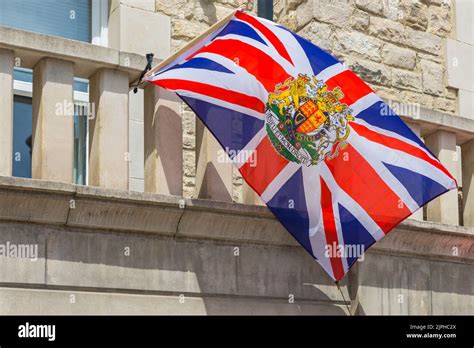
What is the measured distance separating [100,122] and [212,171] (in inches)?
39.0

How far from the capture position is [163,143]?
28.3 feet

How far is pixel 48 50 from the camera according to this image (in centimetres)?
811

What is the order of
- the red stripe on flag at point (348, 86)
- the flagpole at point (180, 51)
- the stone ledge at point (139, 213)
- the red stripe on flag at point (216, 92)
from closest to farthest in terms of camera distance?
the stone ledge at point (139, 213)
the red stripe on flag at point (216, 92)
the flagpole at point (180, 51)
the red stripe on flag at point (348, 86)

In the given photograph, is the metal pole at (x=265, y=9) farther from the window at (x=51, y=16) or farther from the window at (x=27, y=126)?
the window at (x=27, y=126)

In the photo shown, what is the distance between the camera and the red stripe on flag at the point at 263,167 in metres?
8.56

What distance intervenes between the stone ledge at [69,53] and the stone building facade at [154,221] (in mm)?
10

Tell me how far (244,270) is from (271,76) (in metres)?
1.55

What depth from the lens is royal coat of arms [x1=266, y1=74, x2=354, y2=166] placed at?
8797mm

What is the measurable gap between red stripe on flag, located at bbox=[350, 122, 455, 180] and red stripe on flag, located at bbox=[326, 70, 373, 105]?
225 mm

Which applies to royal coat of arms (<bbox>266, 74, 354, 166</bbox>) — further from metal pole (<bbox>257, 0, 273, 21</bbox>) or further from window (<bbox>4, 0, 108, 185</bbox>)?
metal pole (<bbox>257, 0, 273, 21</bbox>)

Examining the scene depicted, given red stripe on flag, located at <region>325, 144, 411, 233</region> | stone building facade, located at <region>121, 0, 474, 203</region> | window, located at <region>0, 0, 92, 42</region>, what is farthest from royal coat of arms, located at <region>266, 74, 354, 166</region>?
window, located at <region>0, 0, 92, 42</region>

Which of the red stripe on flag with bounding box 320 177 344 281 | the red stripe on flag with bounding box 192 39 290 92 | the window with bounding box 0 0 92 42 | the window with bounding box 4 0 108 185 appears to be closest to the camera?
the red stripe on flag with bounding box 192 39 290 92

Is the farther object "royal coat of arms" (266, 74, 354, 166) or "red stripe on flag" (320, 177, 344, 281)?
"red stripe on flag" (320, 177, 344, 281)

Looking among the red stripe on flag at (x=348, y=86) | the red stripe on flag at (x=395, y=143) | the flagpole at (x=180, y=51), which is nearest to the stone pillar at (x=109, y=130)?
the flagpole at (x=180, y=51)
